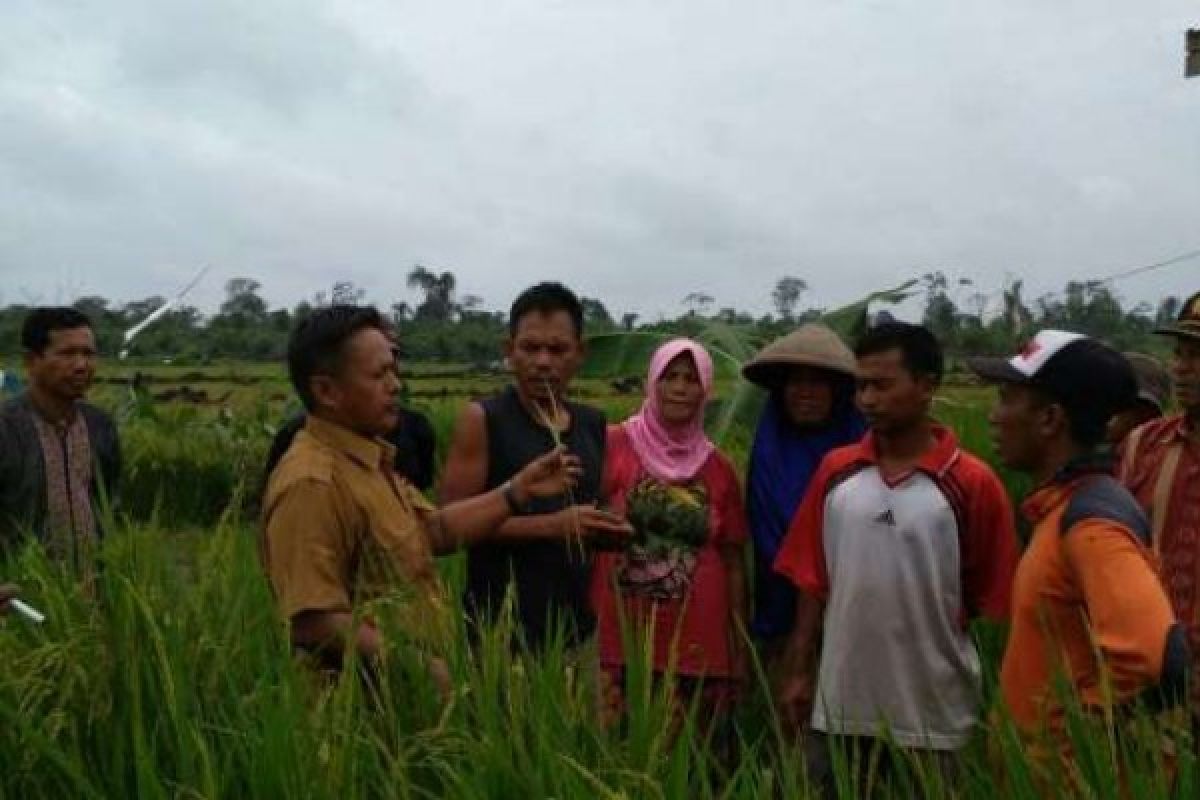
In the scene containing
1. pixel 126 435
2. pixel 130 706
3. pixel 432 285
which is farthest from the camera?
pixel 432 285

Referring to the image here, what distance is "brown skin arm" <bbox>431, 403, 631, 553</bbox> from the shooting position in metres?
2.87

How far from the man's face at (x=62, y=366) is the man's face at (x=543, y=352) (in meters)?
1.75

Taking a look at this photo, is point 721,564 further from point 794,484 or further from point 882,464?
point 882,464

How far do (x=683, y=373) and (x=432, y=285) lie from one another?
46203mm

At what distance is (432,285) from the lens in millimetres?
48969

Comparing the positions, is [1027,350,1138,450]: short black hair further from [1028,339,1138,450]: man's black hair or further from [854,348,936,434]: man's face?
[854,348,936,434]: man's face

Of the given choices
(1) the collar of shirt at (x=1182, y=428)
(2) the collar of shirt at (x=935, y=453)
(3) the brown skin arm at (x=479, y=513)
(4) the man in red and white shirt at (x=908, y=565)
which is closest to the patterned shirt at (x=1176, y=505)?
(1) the collar of shirt at (x=1182, y=428)

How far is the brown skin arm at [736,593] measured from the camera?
11.1 ft

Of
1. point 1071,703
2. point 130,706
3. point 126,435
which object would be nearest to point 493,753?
point 130,706

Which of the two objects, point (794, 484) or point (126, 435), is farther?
point (126, 435)

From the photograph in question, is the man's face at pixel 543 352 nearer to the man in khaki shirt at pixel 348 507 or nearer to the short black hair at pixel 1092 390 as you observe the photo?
the man in khaki shirt at pixel 348 507

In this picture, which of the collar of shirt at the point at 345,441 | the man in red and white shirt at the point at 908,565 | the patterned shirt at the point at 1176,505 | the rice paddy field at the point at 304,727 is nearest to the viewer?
the rice paddy field at the point at 304,727

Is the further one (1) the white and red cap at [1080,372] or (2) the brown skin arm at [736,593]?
(2) the brown skin arm at [736,593]

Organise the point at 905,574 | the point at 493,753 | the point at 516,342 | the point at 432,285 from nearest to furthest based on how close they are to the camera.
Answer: the point at 493,753 < the point at 905,574 < the point at 516,342 < the point at 432,285
